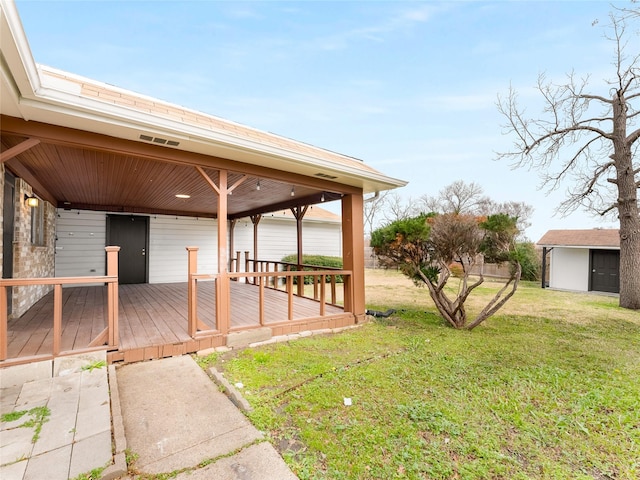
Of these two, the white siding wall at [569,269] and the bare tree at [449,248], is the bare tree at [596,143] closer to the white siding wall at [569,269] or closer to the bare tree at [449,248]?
the white siding wall at [569,269]

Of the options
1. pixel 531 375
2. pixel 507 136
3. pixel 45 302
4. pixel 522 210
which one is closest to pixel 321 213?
pixel 507 136

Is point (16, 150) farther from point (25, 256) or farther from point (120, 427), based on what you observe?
point (25, 256)

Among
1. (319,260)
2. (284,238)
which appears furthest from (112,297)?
(319,260)

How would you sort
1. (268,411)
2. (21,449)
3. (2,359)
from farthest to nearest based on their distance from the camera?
1. (2,359)
2. (268,411)
3. (21,449)

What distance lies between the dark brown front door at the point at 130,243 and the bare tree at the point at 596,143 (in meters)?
11.9

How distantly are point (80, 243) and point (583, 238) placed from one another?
18989mm

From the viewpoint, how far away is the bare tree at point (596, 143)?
8.52 m

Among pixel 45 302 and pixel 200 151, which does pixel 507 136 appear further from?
pixel 45 302

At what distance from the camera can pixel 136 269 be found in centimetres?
937

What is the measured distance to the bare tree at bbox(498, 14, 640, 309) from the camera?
8516 millimetres

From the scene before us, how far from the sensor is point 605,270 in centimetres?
1276

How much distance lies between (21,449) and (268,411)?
5.25ft

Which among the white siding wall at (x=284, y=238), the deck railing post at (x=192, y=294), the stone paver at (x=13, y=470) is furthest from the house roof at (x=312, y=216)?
the stone paver at (x=13, y=470)

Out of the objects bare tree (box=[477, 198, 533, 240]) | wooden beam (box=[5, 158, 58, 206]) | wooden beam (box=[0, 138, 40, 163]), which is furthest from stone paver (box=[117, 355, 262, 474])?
bare tree (box=[477, 198, 533, 240])
